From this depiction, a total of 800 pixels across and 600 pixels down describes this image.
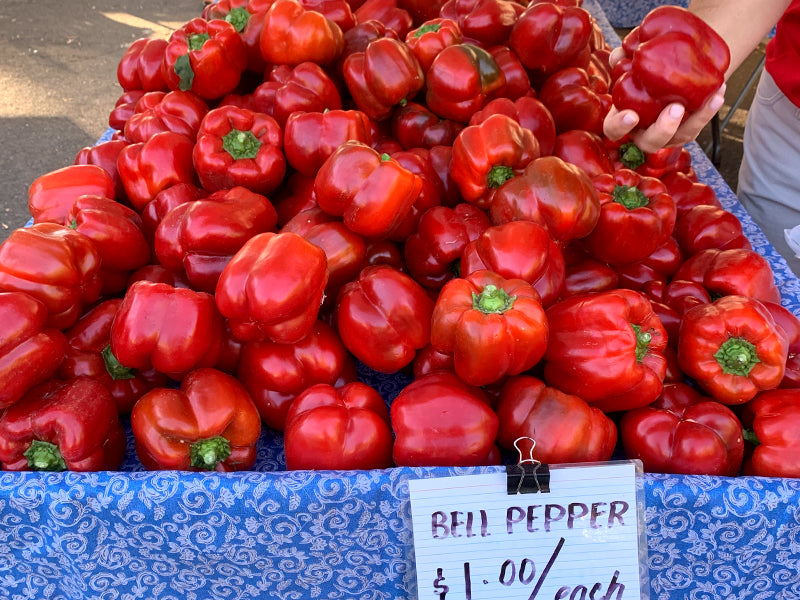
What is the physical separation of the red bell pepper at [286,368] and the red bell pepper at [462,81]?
2.87 feet

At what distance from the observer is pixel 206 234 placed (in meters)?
1.68

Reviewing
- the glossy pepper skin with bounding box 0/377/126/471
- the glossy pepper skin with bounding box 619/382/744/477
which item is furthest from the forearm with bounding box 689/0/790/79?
the glossy pepper skin with bounding box 0/377/126/471

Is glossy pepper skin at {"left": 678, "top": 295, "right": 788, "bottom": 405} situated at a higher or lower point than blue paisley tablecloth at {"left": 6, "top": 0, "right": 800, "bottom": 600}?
higher

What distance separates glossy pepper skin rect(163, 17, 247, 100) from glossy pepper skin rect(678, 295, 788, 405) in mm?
1710

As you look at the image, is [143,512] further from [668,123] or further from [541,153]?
[668,123]

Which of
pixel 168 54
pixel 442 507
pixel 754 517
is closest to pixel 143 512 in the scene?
pixel 442 507

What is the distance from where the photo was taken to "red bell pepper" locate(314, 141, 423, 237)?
165 centimetres

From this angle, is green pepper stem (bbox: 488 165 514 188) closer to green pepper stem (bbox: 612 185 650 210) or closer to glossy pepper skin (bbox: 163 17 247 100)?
green pepper stem (bbox: 612 185 650 210)

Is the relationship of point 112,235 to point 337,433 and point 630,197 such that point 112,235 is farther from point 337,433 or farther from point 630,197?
point 630,197

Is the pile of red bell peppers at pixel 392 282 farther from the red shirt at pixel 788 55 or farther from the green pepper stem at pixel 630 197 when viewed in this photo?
the red shirt at pixel 788 55

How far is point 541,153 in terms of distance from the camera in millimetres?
2068

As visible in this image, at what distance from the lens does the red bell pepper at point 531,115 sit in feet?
6.50

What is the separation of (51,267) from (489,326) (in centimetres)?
104

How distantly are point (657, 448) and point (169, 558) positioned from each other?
1.15m
